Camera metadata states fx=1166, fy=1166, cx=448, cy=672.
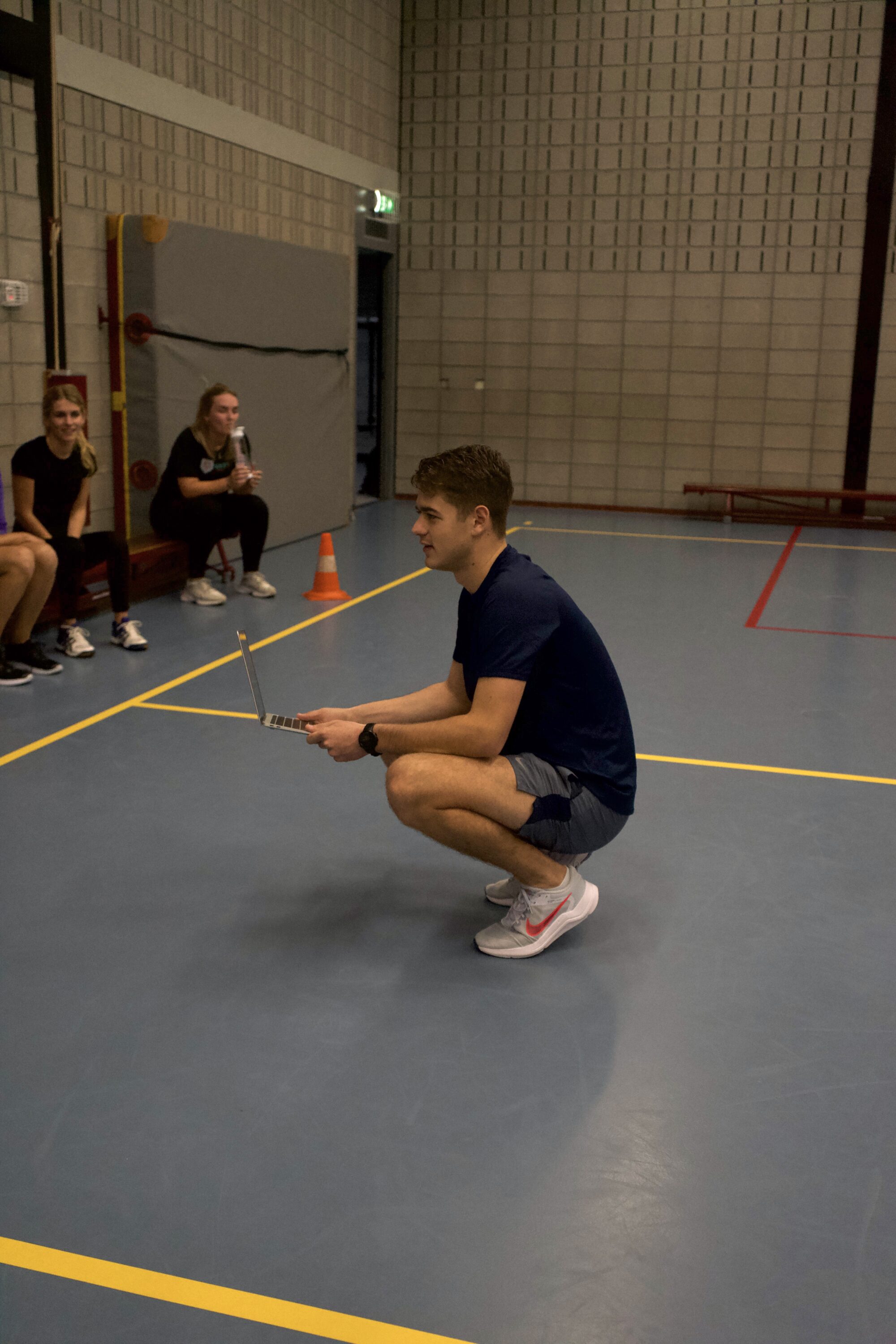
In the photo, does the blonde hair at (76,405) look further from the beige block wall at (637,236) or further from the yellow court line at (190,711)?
the beige block wall at (637,236)

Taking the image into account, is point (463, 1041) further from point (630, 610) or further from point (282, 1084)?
point (630, 610)

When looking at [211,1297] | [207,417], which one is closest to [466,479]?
[211,1297]

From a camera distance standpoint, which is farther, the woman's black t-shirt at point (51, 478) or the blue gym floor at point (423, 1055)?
the woman's black t-shirt at point (51, 478)

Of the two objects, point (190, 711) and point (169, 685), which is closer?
point (190, 711)

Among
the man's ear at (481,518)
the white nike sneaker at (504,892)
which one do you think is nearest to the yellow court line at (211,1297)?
the white nike sneaker at (504,892)

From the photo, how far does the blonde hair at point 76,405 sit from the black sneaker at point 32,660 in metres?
0.89

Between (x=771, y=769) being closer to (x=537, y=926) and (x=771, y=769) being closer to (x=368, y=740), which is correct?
(x=537, y=926)

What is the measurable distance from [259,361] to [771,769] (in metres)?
5.13

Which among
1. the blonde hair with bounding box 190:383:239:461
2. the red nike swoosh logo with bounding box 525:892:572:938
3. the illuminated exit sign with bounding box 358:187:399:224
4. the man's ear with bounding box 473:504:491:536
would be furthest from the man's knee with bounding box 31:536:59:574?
the illuminated exit sign with bounding box 358:187:399:224

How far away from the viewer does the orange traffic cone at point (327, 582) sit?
6.74m

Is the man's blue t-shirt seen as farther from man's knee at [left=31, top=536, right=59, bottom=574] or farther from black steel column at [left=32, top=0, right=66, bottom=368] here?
black steel column at [left=32, top=0, right=66, bottom=368]

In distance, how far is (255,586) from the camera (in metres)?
6.77

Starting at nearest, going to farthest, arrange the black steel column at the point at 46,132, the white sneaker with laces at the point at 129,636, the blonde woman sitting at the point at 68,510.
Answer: the blonde woman sitting at the point at 68,510 < the white sneaker with laces at the point at 129,636 < the black steel column at the point at 46,132

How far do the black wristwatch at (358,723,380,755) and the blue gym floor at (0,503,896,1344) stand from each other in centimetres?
50
